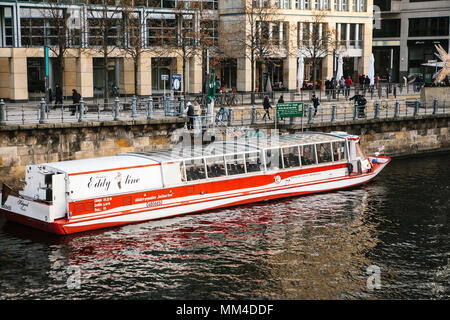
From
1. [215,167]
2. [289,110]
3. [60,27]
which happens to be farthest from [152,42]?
[215,167]

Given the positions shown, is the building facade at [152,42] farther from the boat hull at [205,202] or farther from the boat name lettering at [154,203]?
the boat name lettering at [154,203]

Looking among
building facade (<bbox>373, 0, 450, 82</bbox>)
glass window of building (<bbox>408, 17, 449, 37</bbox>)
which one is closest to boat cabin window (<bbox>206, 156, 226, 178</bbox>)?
building facade (<bbox>373, 0, 450, 82</bbox>)

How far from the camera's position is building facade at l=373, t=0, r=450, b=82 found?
7981 cm

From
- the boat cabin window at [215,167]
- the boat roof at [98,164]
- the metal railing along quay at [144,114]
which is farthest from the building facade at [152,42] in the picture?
the boat roof at [98,164]

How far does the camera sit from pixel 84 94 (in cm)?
4850

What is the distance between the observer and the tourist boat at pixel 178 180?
23531 millimetres

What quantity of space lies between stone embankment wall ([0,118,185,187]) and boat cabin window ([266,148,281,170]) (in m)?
5.70

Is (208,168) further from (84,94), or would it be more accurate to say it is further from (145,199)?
(84,94)

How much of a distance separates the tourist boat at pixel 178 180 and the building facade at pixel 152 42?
10.9 metres

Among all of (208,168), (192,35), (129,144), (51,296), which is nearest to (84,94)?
(192,35)

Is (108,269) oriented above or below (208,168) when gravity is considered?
below

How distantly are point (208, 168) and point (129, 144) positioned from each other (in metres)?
5.82

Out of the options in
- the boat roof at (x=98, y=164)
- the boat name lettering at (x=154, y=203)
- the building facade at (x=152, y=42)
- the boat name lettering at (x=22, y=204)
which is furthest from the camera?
the building facade at (x=152, y=42)

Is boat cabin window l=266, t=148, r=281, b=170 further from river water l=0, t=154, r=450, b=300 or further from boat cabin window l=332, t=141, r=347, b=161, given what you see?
boat cabin window l=332, t=141, r=347, b=161
